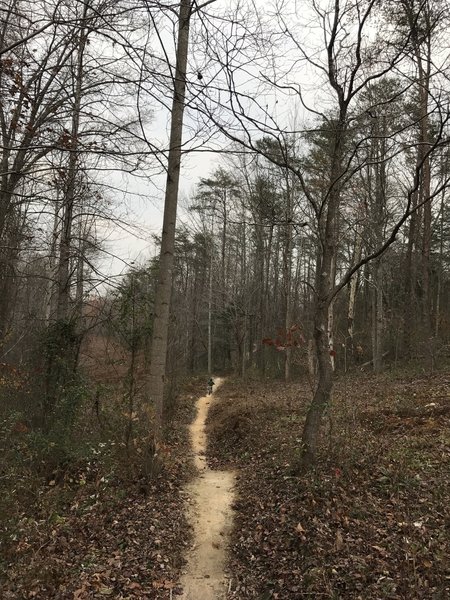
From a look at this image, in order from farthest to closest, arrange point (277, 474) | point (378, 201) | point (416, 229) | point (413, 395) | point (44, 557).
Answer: point (416, 229) → point (378, 201) → point (413, 395) → point (277, 474) → point (44, 557)

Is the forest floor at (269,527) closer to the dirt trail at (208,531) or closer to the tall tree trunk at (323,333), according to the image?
the dirt trail at (208,531)

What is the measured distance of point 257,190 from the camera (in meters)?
22.6

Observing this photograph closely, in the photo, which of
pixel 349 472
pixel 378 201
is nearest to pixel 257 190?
pixel 378 201

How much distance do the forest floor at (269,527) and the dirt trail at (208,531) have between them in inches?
1.1

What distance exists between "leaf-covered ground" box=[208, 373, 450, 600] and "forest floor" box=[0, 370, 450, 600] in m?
0.02

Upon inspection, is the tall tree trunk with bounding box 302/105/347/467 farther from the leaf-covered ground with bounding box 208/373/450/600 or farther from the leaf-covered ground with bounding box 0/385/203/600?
the leaf-covered ground with bounding box 0/385/203/600

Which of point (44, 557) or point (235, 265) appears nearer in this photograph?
point (44, 557)

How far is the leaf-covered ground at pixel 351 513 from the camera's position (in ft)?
13.8

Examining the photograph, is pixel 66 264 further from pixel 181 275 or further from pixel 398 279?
pixel 398 279

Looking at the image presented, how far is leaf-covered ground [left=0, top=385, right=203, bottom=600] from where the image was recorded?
4.37 metres

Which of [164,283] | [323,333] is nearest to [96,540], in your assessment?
[164,283]

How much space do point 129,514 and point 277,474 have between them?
2488 mm

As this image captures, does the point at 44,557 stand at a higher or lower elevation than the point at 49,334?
lower

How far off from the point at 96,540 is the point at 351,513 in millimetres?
3085
